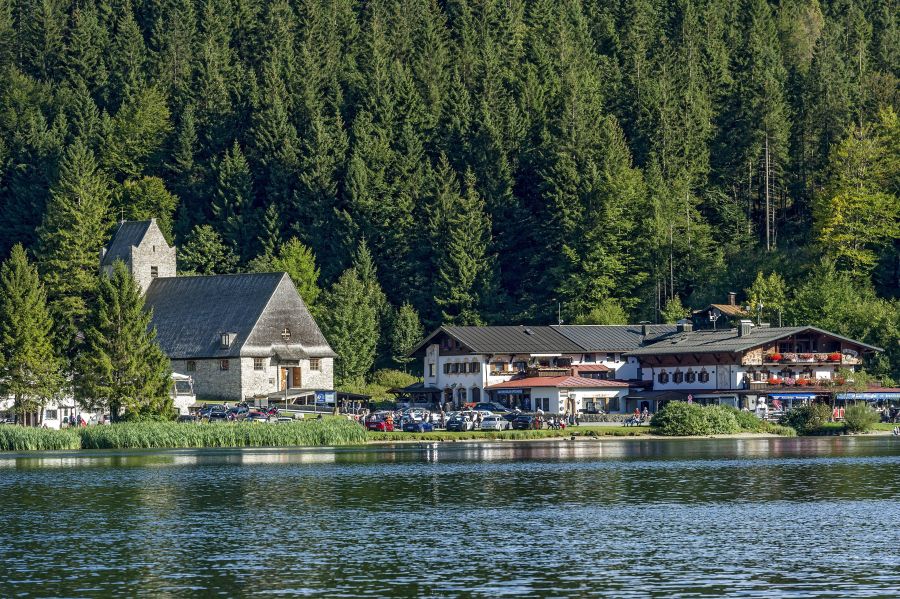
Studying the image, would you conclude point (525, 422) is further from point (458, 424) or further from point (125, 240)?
point (125, 240)

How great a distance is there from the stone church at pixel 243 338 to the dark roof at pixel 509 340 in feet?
33.0

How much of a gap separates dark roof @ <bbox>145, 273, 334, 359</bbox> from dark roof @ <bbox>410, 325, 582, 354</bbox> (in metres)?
11.0

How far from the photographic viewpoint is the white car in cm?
11000

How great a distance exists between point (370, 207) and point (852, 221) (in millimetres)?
50933

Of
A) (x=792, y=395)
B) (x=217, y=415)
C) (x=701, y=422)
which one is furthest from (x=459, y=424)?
(x=792, y=395)

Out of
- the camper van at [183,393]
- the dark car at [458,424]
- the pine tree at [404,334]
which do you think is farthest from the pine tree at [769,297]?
the camper van at [183,393]

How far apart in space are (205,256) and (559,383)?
5464 cm

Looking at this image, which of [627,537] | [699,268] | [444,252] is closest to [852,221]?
[699,268]

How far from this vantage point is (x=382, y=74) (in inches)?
7052

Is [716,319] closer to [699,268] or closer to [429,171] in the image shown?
[699,268]

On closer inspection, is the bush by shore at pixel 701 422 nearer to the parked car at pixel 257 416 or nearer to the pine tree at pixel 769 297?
the pine tree at pixel 769 297

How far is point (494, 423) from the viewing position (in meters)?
110

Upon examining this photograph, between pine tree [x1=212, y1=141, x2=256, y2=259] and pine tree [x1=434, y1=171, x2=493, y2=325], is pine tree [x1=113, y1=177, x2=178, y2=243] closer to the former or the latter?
pine tree [x1=212, y1=141, x2=256, y2=259]

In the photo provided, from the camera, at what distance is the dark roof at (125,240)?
481 feet
